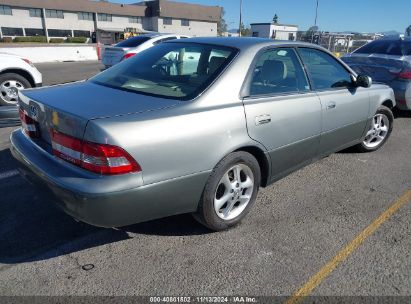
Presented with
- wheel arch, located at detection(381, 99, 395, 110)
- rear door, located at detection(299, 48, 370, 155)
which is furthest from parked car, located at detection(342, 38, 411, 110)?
rear door, located at detection(299, 48, 370, 155)

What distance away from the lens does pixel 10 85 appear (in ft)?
21.8

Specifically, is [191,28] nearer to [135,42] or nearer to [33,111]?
[135,42]

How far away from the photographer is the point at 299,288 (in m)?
2.45

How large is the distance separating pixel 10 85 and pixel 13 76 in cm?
18

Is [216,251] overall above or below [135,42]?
below

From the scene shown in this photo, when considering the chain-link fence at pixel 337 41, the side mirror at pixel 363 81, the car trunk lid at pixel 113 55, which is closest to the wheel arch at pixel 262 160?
the side mirror at pixel 363 81

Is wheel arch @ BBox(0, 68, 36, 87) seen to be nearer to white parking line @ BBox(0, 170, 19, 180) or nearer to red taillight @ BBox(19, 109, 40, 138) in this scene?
white parking line @ BBox(0, 170, 19, 180)

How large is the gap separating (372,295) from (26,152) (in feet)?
9.04

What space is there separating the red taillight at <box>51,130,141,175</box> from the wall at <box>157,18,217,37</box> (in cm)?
6685

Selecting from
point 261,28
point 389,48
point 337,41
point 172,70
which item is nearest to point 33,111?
point 172,70

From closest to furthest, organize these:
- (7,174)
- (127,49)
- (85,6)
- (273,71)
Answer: (273,71)
(7,174)
(127,49)
(85,6)

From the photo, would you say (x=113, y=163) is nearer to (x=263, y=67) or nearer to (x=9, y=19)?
(x=263, y=67)

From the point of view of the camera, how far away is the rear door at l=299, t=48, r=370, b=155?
3775 mm

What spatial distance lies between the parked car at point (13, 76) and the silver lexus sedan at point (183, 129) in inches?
163
